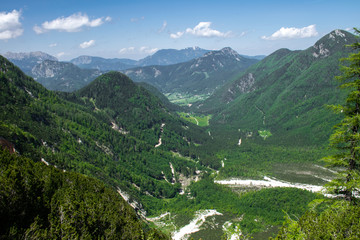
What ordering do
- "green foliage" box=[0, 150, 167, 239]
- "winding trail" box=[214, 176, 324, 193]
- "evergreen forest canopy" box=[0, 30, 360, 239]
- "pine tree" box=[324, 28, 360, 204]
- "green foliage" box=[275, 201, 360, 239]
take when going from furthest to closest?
"winding trail" box=[214, 176, 324, 193]
"green foliage" box=[0, 150, 167, 239]
"evergreen forest canopy" box=[0, 30, 360, 239]
"pine tree" box=[324, 28, 360, 204]
"green foliage" box=[275, 201, 360, 239]

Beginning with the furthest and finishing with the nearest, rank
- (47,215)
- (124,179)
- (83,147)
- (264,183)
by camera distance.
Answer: (264,183) → (83,147) → (124,179) → (47,215)

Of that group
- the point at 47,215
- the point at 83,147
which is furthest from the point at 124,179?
the point at 47,215

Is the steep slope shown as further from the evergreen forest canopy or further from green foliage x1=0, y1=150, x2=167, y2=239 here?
green foliage x1=0, y1=150, x2=167, y2=239

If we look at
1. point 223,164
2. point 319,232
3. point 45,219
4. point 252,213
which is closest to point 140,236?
point 45,219

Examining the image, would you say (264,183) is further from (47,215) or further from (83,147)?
(47,215)

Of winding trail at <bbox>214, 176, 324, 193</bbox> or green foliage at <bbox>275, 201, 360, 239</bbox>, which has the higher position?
green foliage at <bbox>275, 201, 360, 239</bbox>

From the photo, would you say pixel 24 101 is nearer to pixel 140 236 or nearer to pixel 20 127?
pixel 20 127

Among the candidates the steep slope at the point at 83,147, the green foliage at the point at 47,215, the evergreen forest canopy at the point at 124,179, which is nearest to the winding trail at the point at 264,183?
the evergreen forest canopy at the point at 124,179

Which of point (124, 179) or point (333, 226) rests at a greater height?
point (333, 226)

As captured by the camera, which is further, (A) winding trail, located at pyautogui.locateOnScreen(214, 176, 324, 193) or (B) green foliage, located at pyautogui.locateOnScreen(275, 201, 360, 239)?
(A) winding trail, located at pyautogui.locateOnScreen(214, 176, 324, 193)

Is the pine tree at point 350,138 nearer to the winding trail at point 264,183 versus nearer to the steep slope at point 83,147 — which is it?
the steep slope at point 83,147

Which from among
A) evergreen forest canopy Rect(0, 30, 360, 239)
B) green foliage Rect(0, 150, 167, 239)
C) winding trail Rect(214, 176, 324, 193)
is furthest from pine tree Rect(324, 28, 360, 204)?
winding trail Rect(214, 176, 324, 193)
